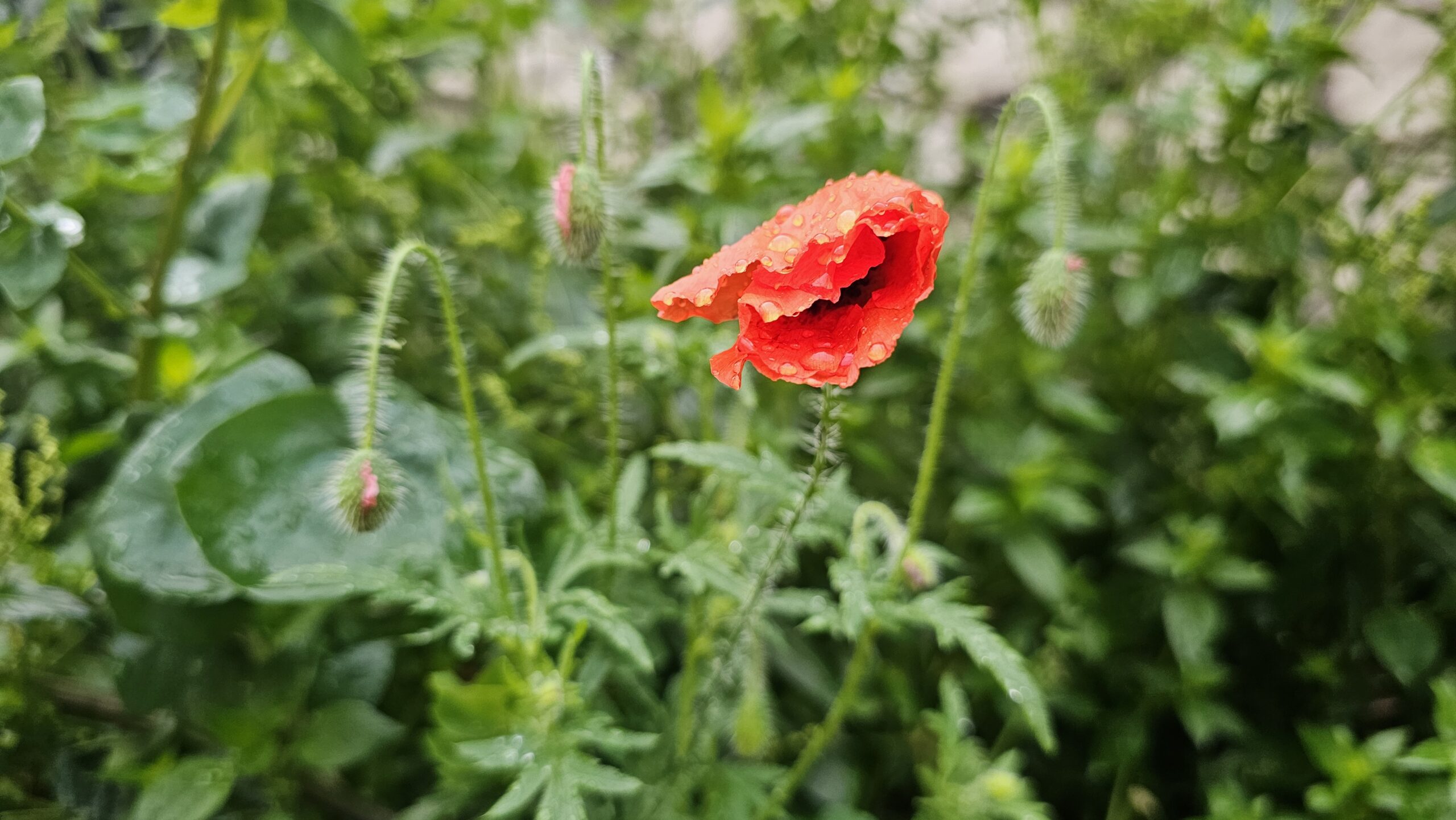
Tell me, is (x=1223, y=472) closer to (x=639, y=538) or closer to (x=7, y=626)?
(x=639, y=538)

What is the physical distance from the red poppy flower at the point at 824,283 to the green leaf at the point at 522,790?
0.38 metres

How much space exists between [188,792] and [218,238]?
30.1 inches

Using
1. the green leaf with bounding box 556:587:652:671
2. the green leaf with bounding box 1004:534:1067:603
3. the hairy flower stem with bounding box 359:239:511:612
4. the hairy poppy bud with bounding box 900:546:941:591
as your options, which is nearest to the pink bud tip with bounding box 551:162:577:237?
the hairy flower stem with bounding box 359:239:511:612

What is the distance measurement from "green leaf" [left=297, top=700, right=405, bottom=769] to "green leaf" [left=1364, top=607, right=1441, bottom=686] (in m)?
1.23

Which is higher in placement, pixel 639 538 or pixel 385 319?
pixel 385 319

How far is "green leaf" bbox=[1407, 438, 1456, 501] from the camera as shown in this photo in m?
1.04

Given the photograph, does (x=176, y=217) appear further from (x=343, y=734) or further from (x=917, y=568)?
(x=917, y=568)

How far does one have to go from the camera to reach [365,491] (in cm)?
76

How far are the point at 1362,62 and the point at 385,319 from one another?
1.41 meters

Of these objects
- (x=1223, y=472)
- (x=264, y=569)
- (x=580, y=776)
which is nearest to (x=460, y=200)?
(x=264, y=569)

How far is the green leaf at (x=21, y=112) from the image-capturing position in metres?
0.90

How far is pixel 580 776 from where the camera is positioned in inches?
29.6

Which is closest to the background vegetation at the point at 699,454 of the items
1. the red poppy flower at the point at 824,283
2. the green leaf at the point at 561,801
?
the green leaf at the point at 561,801

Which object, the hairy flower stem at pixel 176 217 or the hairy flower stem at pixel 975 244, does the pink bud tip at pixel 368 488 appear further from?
the hairy flower stem at pixel 176 217
